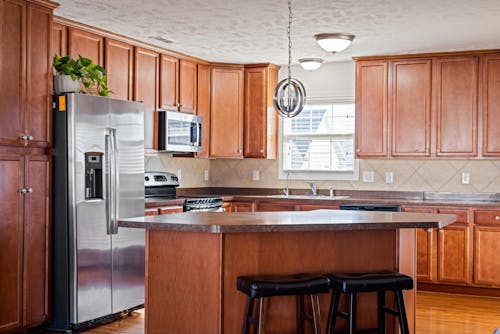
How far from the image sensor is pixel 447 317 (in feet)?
17.5

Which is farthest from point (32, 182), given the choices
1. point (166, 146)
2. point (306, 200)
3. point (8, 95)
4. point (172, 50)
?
point (306, 200)

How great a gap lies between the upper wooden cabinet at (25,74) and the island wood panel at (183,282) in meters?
1.45

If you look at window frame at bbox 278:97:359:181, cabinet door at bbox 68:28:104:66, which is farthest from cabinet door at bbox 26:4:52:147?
window frame at bbox 278:97:359:181

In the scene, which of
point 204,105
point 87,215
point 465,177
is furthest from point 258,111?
point 87,215

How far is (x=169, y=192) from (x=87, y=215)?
2.00 metres

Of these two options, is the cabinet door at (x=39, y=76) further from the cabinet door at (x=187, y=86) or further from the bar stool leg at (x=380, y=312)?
the bar stool leg at (x=380, y=312)

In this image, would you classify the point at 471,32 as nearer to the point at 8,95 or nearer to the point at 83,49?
the point at 83,49

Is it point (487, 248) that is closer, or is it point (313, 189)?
point (487, 248)


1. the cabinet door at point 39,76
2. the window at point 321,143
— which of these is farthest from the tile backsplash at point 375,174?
the cabinet door at point 39,76

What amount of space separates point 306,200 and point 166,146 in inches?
60.1

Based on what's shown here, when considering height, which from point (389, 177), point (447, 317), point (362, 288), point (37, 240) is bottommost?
point (447, 317)

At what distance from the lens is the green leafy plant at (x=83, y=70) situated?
4.91 m

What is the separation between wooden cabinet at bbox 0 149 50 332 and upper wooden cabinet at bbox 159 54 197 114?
1981 millimetres

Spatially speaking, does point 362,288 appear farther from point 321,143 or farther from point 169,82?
point 321,143
